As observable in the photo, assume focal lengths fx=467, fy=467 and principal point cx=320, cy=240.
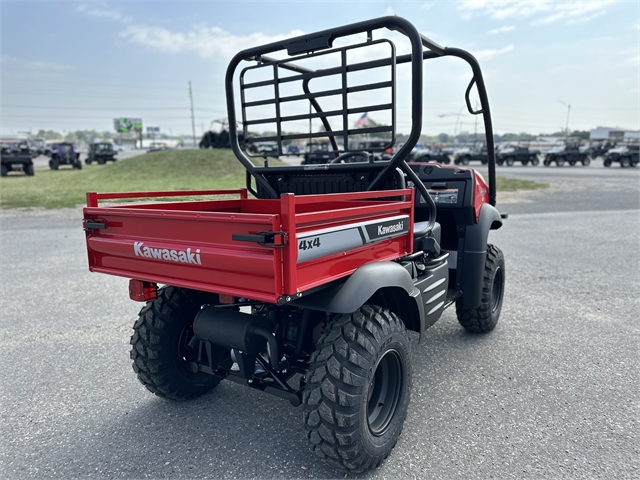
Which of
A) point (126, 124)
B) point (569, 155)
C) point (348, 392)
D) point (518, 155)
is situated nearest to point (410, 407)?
point (348, 392)

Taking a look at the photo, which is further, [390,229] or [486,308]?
[486,308]

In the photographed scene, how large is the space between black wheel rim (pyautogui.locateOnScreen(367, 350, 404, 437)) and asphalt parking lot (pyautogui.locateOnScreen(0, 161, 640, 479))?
0.21 m

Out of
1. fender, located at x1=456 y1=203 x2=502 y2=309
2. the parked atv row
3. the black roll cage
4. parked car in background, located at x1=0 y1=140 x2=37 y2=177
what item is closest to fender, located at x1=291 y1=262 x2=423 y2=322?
the black roll cage

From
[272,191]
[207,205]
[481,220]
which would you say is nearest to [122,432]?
[207,205]

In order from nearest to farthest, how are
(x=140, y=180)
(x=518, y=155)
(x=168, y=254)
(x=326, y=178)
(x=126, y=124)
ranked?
(x=168, y=254) < (x=326, y=178) < (x=140, y=180) < (x=518, y=155) < (x=126, y=124)

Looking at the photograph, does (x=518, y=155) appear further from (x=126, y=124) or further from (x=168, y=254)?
(x=126, y=124)

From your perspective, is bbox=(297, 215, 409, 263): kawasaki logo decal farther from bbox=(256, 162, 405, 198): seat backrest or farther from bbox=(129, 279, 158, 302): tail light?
bbox=(129, 279, 158, 302): tail light

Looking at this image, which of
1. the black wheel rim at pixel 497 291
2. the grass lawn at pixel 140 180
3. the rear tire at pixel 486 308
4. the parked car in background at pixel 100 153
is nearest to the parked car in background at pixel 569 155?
the grass lawn at pixel 140 180

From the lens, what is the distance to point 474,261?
3.78 metres

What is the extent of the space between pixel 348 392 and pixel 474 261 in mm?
2016

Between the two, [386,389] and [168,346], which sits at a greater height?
[168,346]

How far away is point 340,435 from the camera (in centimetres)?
218

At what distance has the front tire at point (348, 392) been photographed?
7.17 ft

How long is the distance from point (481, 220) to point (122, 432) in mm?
2991
